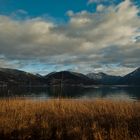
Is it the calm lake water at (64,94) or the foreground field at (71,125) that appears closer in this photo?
the foreground field at (71,125)

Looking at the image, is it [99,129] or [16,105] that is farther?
[16,105]

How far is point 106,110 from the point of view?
37.0 ft

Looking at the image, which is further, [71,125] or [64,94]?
[64,94]

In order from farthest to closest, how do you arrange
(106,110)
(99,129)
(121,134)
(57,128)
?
(106,110) → (57,128) → (99,129) → (121,134)

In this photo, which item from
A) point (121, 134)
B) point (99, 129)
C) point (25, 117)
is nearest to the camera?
point (121, 134)

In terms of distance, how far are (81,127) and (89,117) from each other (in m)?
1.47

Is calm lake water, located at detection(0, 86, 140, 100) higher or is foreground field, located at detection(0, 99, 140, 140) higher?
calm lake water, located at detection(0, 86, 140, 100)

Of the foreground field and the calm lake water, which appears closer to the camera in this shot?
the foreground field

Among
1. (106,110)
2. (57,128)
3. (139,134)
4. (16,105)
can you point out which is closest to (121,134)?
(139,134)

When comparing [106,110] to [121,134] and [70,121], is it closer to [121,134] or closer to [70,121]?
[70,121]

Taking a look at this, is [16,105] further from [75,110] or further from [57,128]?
[57,128]

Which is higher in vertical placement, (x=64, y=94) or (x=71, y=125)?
(x=64, y=94)

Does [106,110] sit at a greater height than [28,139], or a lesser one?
greater

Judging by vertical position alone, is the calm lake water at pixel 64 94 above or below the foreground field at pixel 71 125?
above
